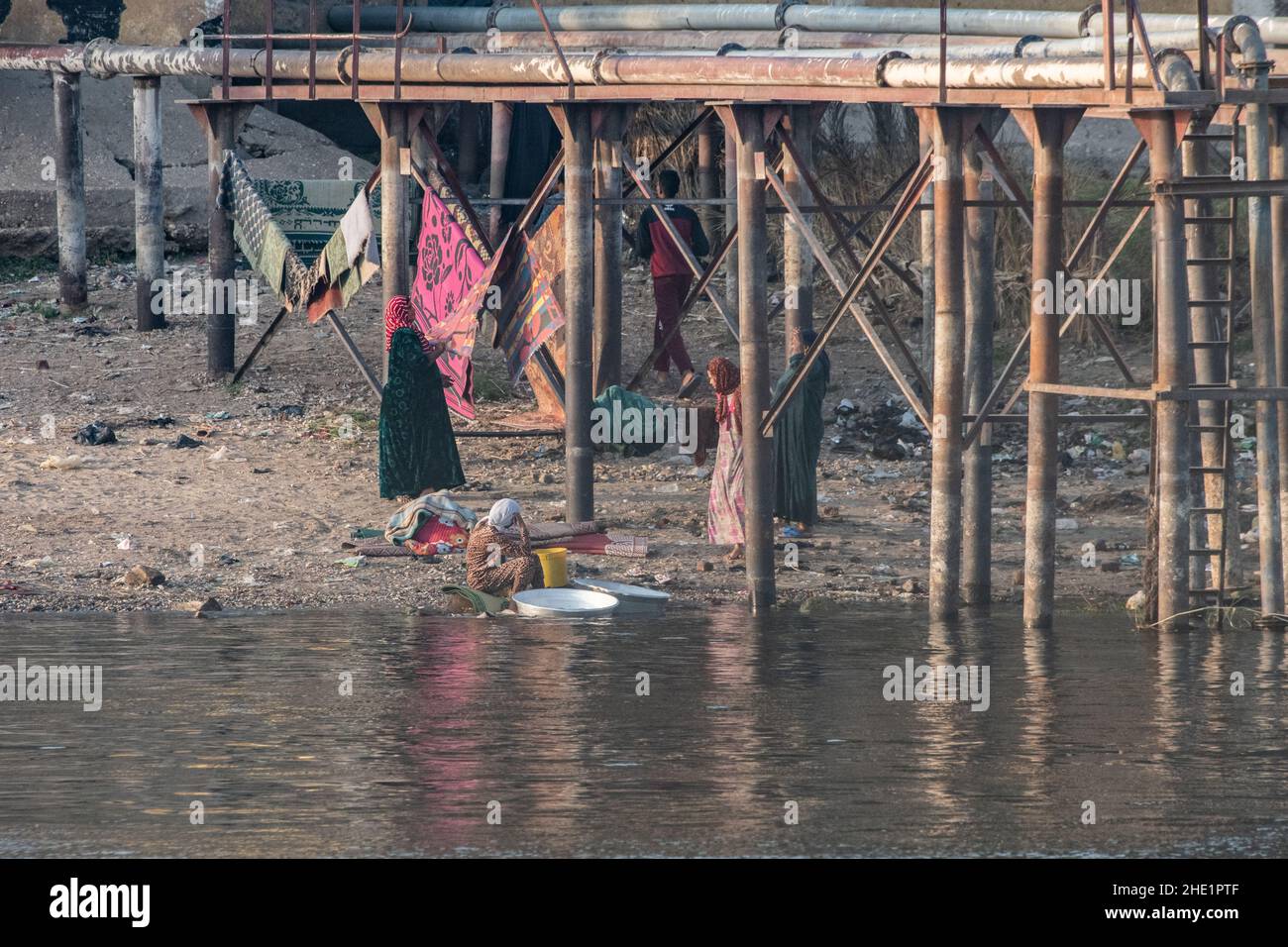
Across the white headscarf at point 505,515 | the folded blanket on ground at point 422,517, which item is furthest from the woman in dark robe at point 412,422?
the white headscarf at point 505,515

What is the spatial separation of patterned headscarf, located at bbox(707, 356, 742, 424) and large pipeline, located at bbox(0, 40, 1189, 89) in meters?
1.70

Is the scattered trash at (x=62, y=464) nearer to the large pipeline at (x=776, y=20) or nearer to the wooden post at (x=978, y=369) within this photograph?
the large pipeline at (x=776, y=20)

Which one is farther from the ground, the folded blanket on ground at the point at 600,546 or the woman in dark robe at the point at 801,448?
the woman in dark robe at the point at 801,448

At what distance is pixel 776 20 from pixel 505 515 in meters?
5.22

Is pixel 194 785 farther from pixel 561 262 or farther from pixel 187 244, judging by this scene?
pixel 187 244

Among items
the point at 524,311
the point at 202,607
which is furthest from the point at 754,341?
the point at 202,607

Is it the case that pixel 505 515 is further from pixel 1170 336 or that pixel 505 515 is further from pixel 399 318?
pixel 1170 336

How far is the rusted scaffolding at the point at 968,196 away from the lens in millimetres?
12164

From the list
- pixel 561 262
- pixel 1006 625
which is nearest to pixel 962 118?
pixel 1006 625

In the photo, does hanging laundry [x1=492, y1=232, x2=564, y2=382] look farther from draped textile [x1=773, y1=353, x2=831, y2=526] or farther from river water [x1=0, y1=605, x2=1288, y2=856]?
river water [x1=0, y1=605, x2=1288, y2=856]

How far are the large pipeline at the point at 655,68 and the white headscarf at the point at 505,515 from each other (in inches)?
→ 107

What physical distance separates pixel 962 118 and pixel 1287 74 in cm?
173

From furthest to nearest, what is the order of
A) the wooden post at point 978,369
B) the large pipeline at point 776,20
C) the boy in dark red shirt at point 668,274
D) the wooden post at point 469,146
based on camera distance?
the wooden post at point 469,146 → the boy in dark red shirt at point 668,274 → the large pipeline at point 776,20 → the wooden post at point 978,369

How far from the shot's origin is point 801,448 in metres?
15.1
